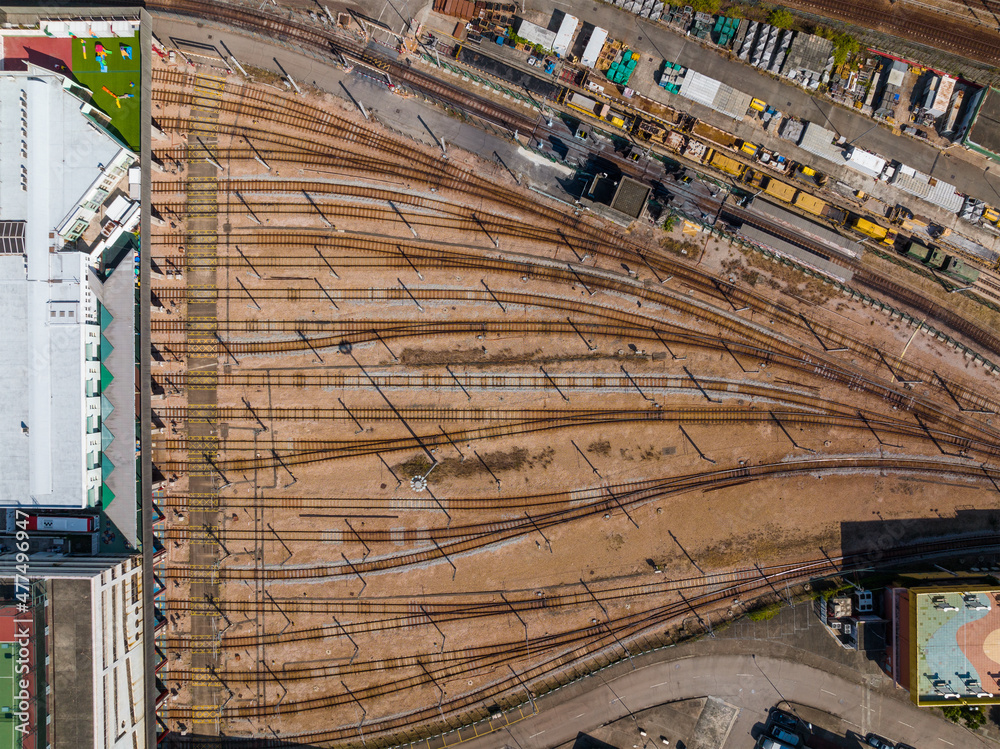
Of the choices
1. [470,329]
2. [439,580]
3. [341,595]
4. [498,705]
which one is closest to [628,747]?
[498,705]

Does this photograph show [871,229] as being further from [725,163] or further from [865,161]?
[725,163]

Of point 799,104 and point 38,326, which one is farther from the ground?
point 799,104

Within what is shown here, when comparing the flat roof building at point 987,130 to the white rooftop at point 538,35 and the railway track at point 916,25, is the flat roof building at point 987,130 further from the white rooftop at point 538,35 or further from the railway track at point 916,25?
the white rooftop at point 538,35

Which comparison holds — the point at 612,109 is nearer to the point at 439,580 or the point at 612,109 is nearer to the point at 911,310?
the point at 911,310

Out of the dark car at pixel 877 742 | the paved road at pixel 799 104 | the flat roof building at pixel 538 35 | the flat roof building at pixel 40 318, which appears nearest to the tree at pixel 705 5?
the paved road at pixel 799 104
